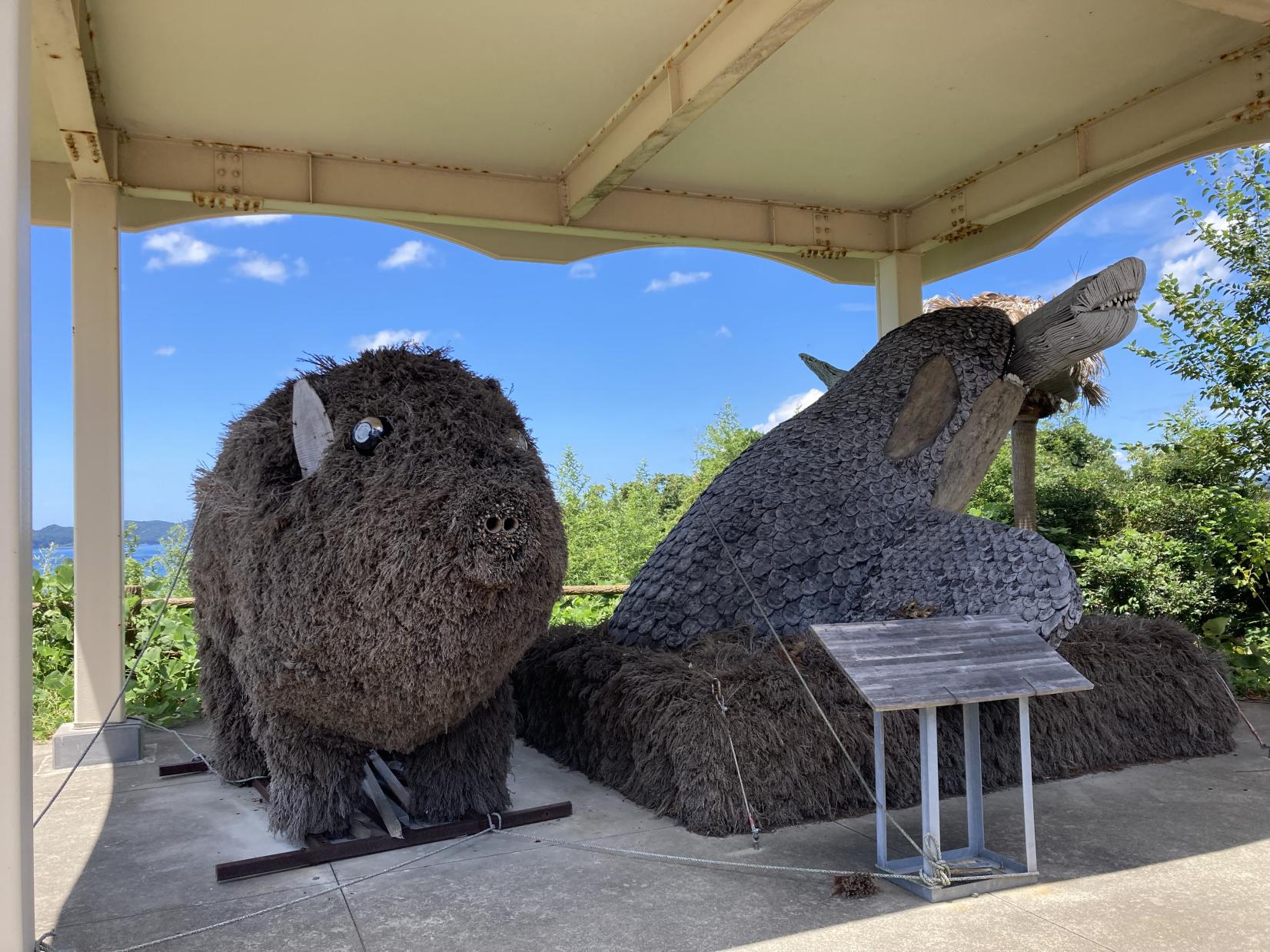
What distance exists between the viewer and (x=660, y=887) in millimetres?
3178

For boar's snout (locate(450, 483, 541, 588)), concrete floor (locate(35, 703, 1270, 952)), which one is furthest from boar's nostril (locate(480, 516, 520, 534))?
concrete floor (locate(35, 703, 1270, 952))

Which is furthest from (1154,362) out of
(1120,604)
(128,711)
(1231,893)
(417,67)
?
(128,711)

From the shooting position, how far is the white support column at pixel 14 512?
2018 millimetres

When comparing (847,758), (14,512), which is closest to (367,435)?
(14,512)

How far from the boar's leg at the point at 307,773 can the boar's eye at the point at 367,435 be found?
108cm

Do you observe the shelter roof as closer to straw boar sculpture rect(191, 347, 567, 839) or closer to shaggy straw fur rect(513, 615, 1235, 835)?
straw boar sculpture rect(191, 347, 567, 839)

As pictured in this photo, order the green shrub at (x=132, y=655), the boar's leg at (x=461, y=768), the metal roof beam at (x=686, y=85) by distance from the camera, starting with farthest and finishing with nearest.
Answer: the green shrub at (x=132, y=655) → the metal roof beam at (x=686, y=85) → the boar's leg at (x=461, y=768)

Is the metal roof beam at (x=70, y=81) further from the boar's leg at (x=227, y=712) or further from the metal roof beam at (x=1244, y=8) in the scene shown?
the metal roof beam at (x=1244, y=8)

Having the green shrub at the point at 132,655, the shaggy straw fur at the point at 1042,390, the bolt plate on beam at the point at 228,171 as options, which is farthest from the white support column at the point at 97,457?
the shaggy straw fur at the point at 1042,390

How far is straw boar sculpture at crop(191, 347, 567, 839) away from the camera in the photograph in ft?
9.76

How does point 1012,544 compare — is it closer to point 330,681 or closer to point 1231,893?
point 1231,893

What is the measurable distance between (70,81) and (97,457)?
1.98 meters

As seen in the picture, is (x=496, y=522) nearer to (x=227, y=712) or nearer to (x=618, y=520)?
(x=227, y=712)

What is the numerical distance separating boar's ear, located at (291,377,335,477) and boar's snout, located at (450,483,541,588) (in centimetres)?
59
